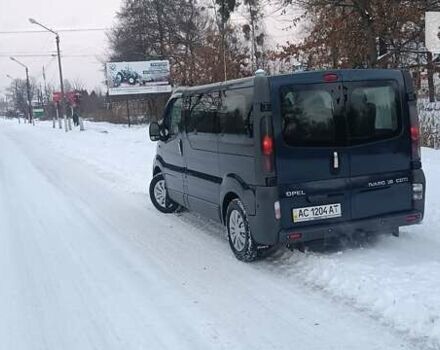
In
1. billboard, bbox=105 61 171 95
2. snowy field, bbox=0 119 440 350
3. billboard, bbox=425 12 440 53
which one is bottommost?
snowy field, bbox=0 119 440 350

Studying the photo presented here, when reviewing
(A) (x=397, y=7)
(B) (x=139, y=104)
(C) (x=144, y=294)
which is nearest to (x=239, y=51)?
(B) (x=139, y=104)

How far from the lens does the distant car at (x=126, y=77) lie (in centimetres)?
3681

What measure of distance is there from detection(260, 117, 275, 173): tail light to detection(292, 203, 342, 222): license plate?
56 cm

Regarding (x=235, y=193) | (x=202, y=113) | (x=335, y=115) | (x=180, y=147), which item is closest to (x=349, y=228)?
(x=335, y=115)

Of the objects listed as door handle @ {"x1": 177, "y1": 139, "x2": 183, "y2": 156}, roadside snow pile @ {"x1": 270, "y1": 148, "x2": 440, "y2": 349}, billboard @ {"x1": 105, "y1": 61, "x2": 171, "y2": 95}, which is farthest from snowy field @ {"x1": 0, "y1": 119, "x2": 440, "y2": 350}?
billboard @ {"x1": 105, "y1": 61, "x2": 171, "y2": 95}

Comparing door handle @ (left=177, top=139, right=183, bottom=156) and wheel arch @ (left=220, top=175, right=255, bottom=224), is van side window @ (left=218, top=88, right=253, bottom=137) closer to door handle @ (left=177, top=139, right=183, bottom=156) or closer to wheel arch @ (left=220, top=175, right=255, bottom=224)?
wheel arch @ (left=220, top=175, right=255, bottom=224)

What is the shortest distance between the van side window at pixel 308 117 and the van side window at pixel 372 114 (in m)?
0.22

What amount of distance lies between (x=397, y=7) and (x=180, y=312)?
12833 millimetres

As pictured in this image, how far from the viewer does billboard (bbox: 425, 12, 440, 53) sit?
28.5 feet

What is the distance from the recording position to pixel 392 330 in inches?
167

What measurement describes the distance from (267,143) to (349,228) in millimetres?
1222

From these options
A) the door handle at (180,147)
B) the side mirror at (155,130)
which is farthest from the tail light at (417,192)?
the side mirror at (155,130)

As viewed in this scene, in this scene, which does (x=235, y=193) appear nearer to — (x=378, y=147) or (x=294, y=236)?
(x=294, y=236)

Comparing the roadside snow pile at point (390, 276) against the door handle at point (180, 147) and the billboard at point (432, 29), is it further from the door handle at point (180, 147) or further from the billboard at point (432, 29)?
the billboard at point (432, 29)
